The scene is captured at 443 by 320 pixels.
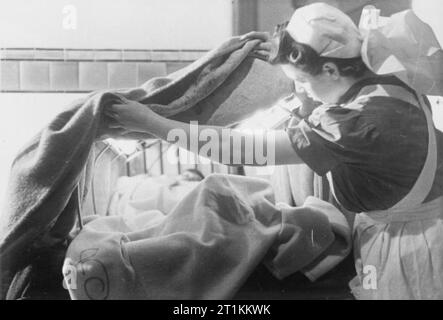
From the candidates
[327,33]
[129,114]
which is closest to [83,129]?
[129,114]

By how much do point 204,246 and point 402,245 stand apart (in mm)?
380

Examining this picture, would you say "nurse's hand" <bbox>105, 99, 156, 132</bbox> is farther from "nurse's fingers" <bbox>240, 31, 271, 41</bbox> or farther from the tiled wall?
"nurse's fingers" <bbox>240, 31, 271, 41</bbox>

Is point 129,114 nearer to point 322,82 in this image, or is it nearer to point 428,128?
point 322,82

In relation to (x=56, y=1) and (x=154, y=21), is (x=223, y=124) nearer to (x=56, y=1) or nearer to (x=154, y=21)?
(x=154, y=21)

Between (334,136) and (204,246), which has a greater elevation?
(334,136)

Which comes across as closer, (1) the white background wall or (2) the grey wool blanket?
(2) the grey wool blanket

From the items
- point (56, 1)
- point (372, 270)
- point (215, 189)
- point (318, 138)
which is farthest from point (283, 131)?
point (56, 1)

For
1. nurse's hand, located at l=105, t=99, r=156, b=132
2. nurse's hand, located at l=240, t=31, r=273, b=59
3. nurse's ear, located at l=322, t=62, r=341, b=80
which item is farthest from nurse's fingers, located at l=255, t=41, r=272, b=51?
nurse's hand, located at l=105, t=99, r=156, b=132

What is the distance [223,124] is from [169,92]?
0.12 m

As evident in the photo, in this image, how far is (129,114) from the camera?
112cm

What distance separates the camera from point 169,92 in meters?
1.14

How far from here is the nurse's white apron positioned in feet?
3.70

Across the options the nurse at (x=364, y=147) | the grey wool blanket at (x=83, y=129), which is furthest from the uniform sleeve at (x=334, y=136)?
the grey wool blanket at (x=83, y=129)
